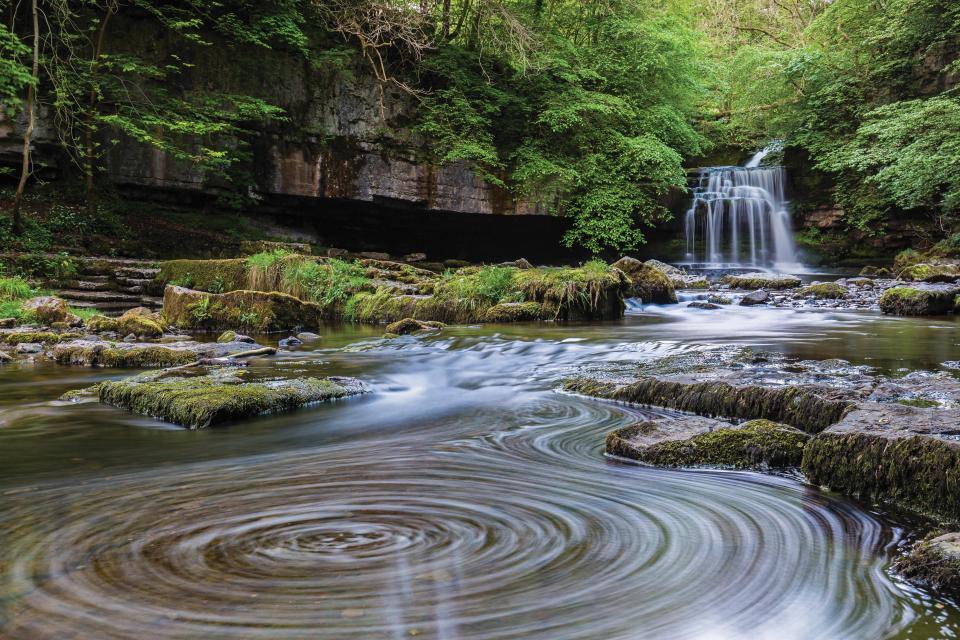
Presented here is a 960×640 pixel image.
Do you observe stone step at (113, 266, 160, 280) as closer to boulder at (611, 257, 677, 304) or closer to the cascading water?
boulder at (611, 257, 677, 304)

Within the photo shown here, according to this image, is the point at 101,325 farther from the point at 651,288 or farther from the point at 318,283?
the point at 651,288

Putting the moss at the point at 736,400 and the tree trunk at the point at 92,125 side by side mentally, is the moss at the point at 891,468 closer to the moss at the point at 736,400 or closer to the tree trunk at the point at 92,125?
the moss at the point at 736,400

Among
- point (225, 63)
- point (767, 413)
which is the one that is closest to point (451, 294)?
point (767, 413)

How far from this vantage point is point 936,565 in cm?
187

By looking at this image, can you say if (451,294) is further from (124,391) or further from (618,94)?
(618,94)

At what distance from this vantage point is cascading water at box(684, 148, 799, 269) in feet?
72.2

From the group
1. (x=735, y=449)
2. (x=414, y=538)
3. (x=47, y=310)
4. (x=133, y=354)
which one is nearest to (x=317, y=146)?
(x=47, y=310)

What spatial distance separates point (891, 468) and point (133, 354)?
699cm

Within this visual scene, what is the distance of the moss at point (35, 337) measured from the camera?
8266 mm

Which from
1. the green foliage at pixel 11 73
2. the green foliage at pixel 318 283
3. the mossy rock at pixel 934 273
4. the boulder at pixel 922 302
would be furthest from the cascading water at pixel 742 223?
the green foliage at pixel 11 73

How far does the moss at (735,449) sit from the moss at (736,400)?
34 centimetres

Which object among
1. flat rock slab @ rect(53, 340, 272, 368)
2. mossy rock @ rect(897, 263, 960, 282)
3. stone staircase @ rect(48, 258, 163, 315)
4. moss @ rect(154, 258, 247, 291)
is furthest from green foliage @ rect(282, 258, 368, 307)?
mossy rock @ rect(897, 263, 960, 282)

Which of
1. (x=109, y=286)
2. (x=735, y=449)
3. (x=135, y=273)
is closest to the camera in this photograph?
(x=735, y=449)

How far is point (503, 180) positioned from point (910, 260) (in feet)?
41.8
